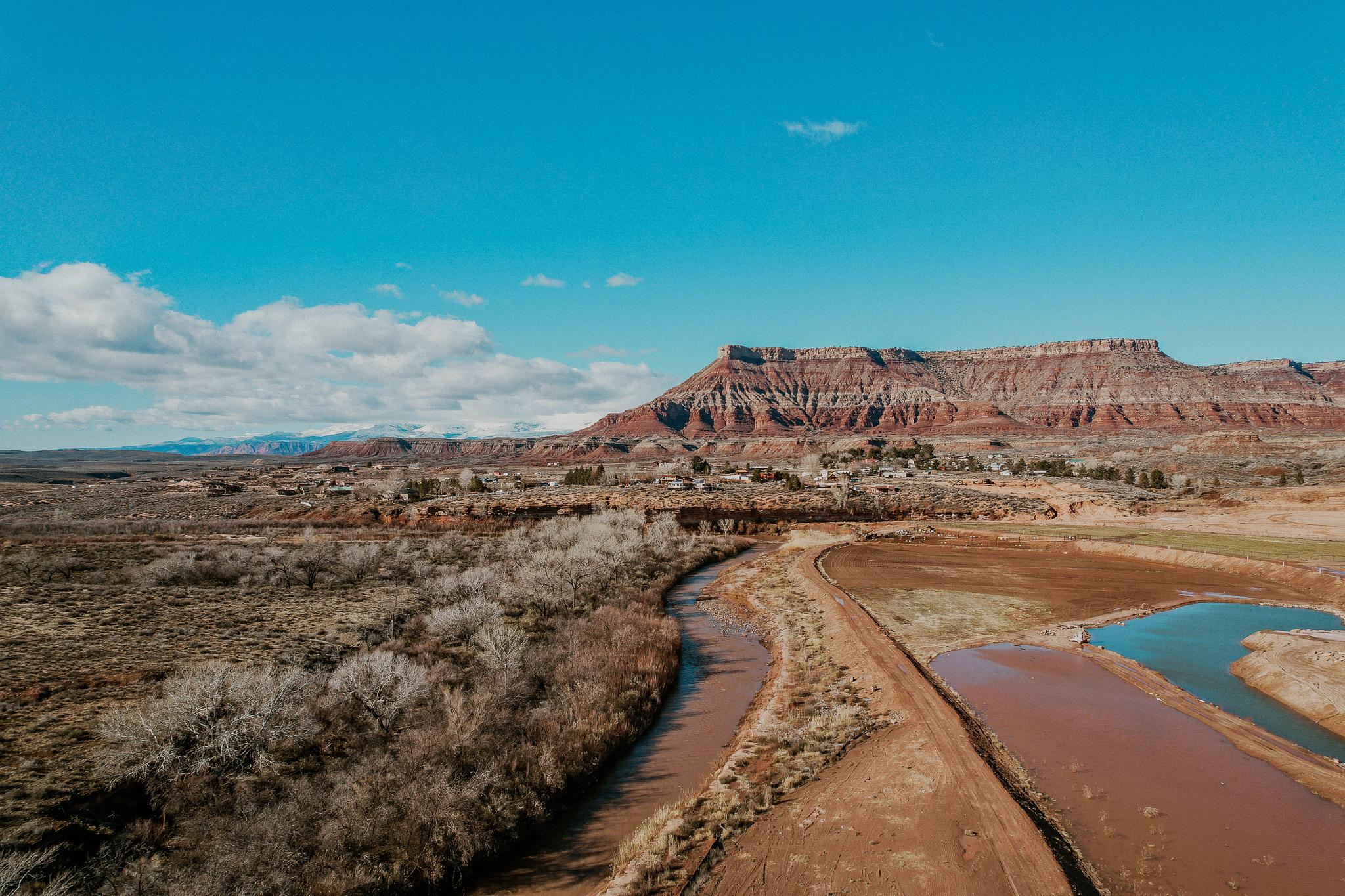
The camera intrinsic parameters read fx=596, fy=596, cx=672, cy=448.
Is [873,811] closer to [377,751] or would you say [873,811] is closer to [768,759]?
[768,759]

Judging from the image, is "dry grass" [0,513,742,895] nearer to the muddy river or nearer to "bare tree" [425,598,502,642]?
"bare tree" [425,598,502,642]

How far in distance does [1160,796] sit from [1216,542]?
35733 mm

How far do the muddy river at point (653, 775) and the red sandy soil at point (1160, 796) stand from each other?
21.2ft

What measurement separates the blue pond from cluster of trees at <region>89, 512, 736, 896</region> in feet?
47.3

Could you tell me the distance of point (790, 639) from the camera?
21578mm

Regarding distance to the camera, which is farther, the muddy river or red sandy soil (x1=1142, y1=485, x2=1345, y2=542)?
red sandy soil (x1=1142, y1=485, x2=1345, y2=542)

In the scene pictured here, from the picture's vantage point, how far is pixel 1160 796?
10.7m

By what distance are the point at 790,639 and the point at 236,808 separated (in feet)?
54.2

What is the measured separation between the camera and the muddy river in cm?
946

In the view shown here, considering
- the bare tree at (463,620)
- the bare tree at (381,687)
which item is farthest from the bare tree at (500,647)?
the bare tree at (381,687)

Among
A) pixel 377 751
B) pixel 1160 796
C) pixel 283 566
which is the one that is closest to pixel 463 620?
pixel 377 751

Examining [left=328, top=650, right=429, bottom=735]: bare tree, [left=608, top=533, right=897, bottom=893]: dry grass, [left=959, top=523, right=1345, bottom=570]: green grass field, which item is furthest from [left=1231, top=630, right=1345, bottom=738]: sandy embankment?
[left=328, top=650, right=429, bottom=735]: bare tree

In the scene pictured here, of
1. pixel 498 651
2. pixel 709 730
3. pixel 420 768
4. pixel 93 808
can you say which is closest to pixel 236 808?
pixel 93 808

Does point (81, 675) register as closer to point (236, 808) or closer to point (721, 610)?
→ point (236, 808)
